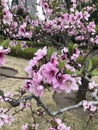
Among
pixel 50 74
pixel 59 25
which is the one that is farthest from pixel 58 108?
pixel 50 74

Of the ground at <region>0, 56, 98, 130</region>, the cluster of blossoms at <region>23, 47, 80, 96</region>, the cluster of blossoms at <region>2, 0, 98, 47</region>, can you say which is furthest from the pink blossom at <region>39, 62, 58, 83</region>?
the cluster of blossoms at <region>2, 0, 98, 47</region>

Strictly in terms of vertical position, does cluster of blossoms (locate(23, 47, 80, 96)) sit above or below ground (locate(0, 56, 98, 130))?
above

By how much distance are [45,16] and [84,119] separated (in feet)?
8.02

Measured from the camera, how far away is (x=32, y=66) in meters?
2.44

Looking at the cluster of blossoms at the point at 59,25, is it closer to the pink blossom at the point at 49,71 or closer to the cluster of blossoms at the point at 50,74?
the cluster of blossoms at the point at 50,74

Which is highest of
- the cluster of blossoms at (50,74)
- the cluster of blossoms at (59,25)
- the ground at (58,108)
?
the cluster of blossoms at (50,74)

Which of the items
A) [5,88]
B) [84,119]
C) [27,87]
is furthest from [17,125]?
[27,87]

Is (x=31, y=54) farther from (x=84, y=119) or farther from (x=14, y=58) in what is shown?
(x=84, y=119)

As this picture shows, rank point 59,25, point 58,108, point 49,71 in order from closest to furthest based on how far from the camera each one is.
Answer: point 49,71 → point 58,108 → point 59,25

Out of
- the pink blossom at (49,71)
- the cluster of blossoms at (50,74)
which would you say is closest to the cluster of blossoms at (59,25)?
the cluster of blossoms at (50,74)

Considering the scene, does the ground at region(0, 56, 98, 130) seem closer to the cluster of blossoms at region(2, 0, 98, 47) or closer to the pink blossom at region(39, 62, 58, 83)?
the cluster of blossoms at region(2, 0, 98, 47)

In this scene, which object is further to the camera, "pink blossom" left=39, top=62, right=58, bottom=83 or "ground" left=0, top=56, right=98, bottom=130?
"ground" left=0, top=56, right=98, bottom=130

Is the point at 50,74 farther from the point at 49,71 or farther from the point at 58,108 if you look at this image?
the point at 58,108

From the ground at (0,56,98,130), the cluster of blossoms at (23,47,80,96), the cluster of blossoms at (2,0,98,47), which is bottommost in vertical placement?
the ground at (0,56,98,130)
